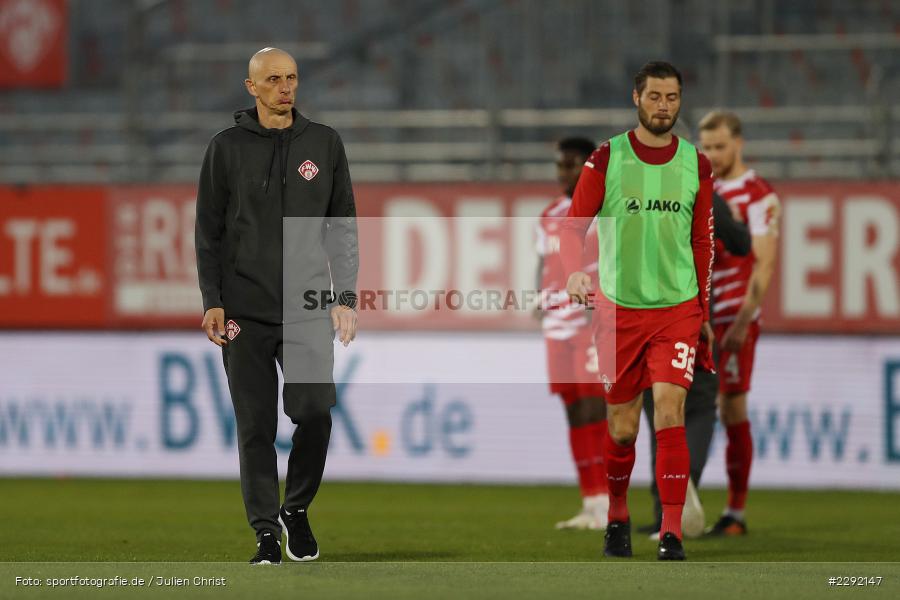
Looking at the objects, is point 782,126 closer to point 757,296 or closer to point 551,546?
point 757,296

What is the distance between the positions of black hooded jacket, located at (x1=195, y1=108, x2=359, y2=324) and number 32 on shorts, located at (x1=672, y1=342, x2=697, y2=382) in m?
1.38

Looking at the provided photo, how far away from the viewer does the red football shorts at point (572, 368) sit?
898 centimetres

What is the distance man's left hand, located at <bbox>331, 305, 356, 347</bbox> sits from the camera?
255 inches

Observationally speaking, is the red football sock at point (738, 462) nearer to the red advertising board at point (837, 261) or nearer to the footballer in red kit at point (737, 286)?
the footballer in red kit at point (737, 286)

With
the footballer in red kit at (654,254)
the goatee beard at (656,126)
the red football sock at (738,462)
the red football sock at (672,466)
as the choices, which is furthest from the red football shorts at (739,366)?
the goatee beard at (656,126)

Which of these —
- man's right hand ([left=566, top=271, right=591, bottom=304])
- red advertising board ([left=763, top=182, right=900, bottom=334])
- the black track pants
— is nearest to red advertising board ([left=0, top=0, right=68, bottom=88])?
red advertising board ([left=763, top=182, right=900, bottom=334])

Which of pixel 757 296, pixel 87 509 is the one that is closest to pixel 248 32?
pixel 87 509

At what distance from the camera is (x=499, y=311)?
1320cm

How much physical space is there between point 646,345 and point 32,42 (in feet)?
32.8

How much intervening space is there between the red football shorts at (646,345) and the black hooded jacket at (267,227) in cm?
118

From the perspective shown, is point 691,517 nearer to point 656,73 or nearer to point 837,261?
point 656,73

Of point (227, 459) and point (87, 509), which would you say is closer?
point (87, 509)

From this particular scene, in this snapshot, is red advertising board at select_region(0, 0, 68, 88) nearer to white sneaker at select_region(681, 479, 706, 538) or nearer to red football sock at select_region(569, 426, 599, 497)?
red football sock at select_region(569, 426, 599, 497)

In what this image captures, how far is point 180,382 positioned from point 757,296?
6.03 meters
